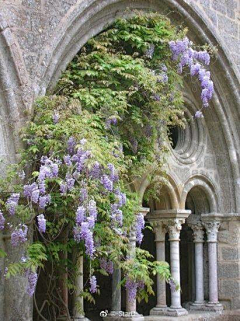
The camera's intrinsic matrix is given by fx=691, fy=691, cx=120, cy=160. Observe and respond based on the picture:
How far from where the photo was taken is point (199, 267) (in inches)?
330

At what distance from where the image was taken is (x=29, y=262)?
5.12 metres

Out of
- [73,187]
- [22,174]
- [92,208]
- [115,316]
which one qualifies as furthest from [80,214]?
[115,316]

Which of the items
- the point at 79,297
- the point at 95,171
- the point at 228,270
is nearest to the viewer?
the point at 95,171

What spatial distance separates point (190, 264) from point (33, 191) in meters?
4.50

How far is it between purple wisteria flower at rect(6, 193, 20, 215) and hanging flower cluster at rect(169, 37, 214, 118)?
2770 millimetres

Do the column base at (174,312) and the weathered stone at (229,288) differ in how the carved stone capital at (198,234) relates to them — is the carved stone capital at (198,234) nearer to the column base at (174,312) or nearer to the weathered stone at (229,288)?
the weathered stone at (229,288)

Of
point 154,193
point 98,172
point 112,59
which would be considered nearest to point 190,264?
point 154,193

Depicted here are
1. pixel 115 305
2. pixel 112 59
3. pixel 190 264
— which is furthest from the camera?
pixel 190 264

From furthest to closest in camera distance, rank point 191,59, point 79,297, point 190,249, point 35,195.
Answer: point 190,249 < point 191,59 < point 79,297 < point 35,195

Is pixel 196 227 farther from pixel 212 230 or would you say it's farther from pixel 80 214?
pixel 80 214

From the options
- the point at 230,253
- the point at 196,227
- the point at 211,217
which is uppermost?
the point at 211,217

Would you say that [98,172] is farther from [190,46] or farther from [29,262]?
[190,46]

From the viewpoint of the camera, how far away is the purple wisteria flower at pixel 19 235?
16.8 ft

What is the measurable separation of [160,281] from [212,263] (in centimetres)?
94
